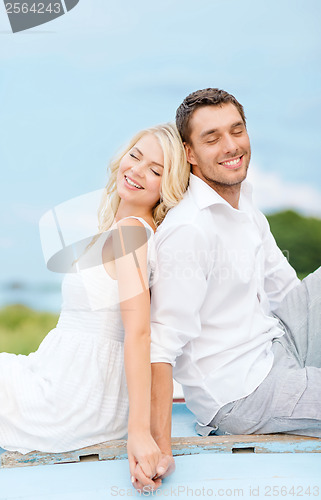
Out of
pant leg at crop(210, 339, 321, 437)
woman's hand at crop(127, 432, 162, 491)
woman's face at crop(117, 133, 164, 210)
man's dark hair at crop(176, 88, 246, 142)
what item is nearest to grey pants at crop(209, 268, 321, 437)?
pant leg at crop(210, 339, 321, 437)

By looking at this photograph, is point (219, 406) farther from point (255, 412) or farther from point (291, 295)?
point (291, 295)

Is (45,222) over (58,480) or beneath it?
over

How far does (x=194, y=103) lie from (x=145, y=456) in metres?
1.10

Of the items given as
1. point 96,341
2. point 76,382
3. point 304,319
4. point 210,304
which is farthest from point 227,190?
point 76,382

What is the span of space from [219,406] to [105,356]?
39 centimetres

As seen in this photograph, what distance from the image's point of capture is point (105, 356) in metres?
1.79

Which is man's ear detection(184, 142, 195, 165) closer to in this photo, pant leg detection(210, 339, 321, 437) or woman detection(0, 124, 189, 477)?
woman detection(0, 124, 189, 477)

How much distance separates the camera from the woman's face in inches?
73.3

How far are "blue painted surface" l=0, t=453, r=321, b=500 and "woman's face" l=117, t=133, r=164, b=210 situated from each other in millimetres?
794

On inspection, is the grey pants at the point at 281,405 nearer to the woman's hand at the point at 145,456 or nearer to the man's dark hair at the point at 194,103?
the woman's hand at the point at 145,456

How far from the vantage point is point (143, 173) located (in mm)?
1861

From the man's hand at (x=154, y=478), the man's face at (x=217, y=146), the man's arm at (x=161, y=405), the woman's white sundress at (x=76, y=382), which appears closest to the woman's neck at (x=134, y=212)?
the woman's white sundress at (x=76, y=382)

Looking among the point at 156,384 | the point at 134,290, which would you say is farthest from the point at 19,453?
the point at 134,290

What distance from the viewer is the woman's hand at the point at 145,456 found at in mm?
1530
